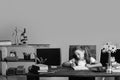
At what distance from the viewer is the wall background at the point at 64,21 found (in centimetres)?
505

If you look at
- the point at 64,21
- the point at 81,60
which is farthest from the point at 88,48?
the point at 64,21

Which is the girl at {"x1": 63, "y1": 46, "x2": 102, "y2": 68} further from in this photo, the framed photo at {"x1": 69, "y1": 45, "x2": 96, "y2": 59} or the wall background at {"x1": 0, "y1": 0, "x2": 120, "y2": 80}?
the wall background at {"x1": 0, "y1": 0, "x2": 120, "y2": 80}

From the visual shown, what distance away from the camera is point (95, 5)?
5062mm

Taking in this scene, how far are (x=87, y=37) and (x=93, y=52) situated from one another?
14.1 inches

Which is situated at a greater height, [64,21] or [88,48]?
[64,21]

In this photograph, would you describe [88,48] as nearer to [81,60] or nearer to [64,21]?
[81,60]

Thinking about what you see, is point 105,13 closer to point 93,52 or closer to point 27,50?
point 93,52

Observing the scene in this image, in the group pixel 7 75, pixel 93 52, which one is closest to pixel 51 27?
pixel 93 52

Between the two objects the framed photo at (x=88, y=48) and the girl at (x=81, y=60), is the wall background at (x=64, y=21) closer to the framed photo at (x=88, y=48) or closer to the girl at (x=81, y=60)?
the framed photo at (x=88, y=48)

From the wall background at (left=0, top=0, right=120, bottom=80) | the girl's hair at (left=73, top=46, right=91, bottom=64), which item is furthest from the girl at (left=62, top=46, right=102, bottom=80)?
the wall background at (left=0, top=0, right=120, bottom=80)

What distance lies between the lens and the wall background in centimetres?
505

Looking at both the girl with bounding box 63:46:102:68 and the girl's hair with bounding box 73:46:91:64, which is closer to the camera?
the girl with bounding box 63:46:102:68

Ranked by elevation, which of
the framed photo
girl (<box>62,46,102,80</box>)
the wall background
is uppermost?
the wall background

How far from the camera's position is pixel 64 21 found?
5.09 meters
